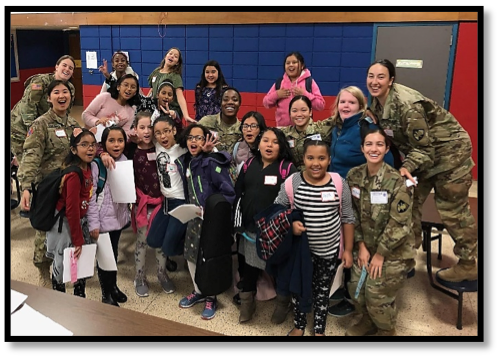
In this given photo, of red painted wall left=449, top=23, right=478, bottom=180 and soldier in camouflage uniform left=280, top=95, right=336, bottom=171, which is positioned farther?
red painted wall left=449, top=23, right=478, bottom=180

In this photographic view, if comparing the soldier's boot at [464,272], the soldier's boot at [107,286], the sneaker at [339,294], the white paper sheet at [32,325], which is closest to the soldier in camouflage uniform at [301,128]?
the sneaker at [339,294]

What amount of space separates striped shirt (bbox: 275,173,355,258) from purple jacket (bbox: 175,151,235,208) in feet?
1.48

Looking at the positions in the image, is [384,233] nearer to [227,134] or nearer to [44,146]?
[227,134]

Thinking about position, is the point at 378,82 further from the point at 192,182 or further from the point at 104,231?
the point at 104,231

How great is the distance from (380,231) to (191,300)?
1.38 metres

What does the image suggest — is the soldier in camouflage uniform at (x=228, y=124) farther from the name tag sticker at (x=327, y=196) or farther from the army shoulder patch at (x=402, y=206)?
the army shoulder patch at (x=402, y=206)

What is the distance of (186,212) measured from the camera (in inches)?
102

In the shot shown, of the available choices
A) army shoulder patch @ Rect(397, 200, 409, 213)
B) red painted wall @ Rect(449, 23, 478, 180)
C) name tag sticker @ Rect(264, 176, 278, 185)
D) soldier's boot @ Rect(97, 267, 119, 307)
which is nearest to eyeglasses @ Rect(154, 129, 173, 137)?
name tag sticker @ Rect(264, 176, 278, 185)

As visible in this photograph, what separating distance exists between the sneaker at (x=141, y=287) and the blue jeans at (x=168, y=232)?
357 mm

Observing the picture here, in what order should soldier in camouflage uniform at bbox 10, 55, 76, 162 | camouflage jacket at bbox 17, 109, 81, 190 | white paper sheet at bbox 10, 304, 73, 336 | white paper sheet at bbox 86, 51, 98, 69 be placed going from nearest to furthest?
white paper sheet at bbox 10, 304, 73, 336 < camouflage jacket at bbox 17, 109, 81, 190 < soldier in camouflage uniform at bbox 10, 55, 76, 162 < white paper sheet at bbox 86, 51, 98, 69

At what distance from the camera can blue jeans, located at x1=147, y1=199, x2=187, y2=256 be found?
278cm

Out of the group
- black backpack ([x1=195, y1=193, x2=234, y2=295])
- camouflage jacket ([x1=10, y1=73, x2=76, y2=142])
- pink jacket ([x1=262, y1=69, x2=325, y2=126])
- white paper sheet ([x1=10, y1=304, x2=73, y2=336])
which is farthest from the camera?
pink jacket ([x1=262, y1=69, x2=325, y2=126])

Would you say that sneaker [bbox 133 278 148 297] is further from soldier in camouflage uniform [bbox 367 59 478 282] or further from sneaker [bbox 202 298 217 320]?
soldier in camouflage uniform [bbox 367 59 478 282]

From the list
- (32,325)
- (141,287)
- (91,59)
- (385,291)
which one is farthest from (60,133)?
(91,59)
